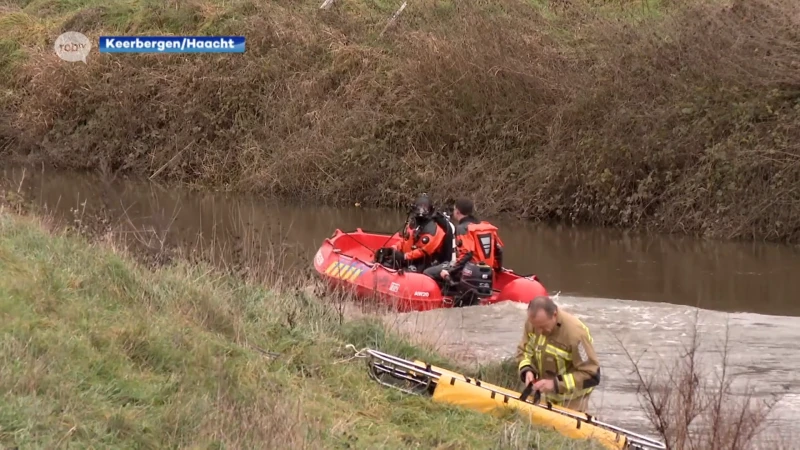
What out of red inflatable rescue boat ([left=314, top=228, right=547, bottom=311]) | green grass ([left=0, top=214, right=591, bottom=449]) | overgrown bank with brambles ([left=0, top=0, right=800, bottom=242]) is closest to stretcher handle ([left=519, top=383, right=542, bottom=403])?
green grass ([left=0, top=214, right=591, bottom=449])

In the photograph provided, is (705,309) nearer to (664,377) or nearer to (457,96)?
(664,377)

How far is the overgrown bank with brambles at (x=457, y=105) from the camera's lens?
1731 centimetres

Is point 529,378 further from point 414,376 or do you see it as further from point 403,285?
point 403,285

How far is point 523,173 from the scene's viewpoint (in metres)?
19.6

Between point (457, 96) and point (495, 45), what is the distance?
4.08ft

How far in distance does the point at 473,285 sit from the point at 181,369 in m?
5.65

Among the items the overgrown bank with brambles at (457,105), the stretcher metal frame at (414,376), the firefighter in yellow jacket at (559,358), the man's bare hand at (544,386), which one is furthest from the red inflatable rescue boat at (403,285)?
the overgrown bank with brambles at (457,105)

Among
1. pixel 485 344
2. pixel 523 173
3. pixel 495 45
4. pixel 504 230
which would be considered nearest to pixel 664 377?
pixel 485 344

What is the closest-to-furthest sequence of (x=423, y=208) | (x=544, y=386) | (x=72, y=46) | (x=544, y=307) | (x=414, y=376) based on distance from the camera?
(x=544, y=307), (x=544, y=386), (x=414, y=376), (x=423, y=208), (x=72, y=46)

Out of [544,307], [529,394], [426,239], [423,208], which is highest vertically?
[423,208]

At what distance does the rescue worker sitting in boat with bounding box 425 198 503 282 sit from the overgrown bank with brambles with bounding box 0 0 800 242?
749cm

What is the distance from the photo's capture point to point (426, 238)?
37.2 ft

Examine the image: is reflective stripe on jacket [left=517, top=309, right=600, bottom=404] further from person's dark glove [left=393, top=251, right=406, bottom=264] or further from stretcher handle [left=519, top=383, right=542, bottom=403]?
person's dark glove [left=393, top=251, right=406, bottom=264]

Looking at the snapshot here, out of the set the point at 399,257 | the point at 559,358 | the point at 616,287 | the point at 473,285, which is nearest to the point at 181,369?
the point at 559,358
